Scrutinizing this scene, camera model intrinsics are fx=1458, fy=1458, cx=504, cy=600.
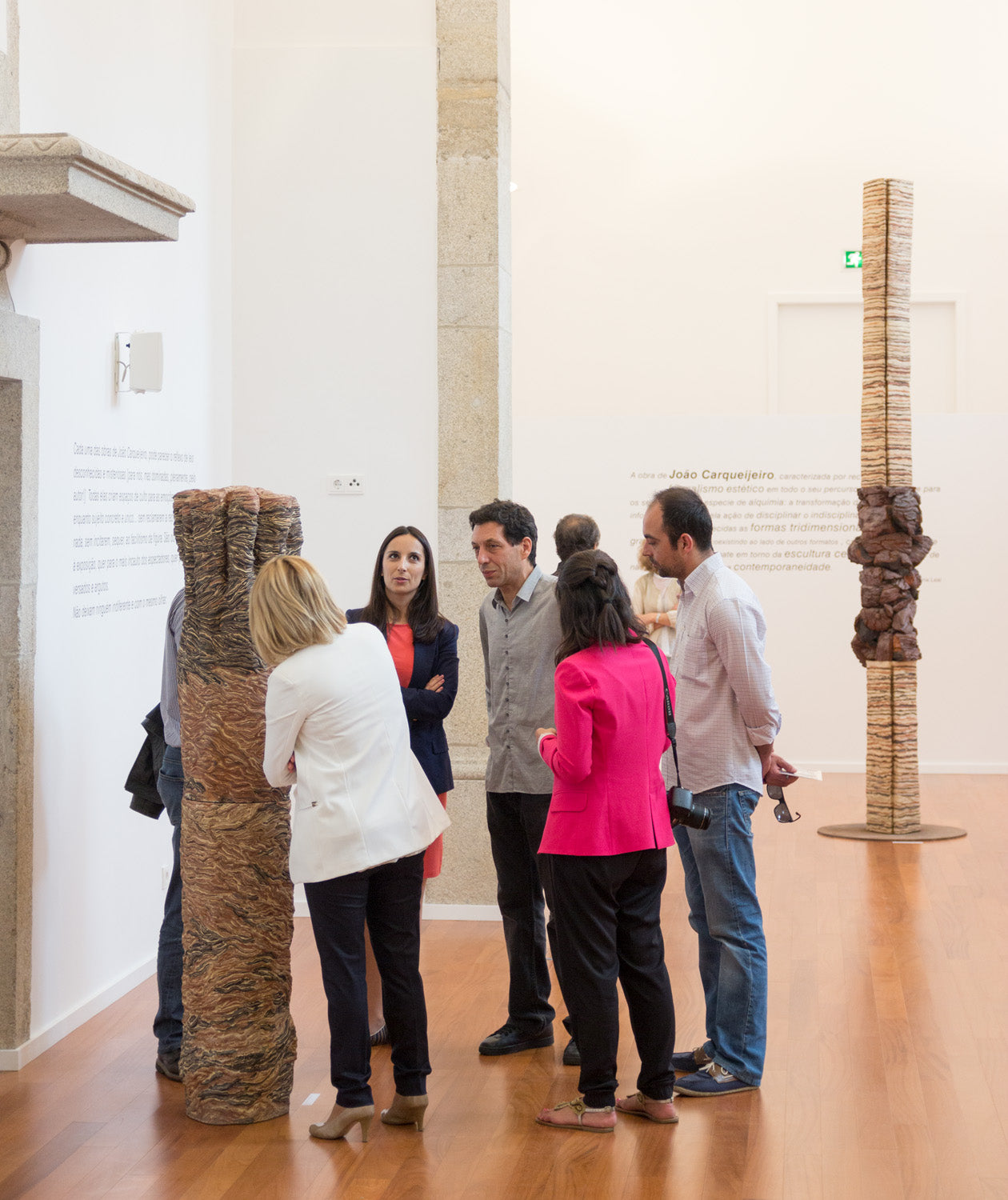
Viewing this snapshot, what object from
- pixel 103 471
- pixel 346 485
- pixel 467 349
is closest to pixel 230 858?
pixel 103 471

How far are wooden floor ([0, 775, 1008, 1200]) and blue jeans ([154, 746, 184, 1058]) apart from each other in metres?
0.14

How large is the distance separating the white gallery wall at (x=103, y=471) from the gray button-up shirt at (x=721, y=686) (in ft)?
6.61

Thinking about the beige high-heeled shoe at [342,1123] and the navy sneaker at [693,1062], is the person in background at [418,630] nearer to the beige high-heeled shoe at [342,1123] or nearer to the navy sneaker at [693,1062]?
the beige high-heeled shoe at [342,1123]

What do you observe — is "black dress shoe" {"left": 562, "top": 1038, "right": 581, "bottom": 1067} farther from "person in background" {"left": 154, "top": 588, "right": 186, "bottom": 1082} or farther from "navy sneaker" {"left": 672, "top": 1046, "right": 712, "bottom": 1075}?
"person in background" {"left": 154, "top": 588, "right": 186, "bottom": 1082}

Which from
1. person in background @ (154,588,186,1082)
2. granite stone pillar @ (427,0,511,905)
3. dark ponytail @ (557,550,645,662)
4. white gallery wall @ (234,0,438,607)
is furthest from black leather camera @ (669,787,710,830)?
white gallery wall @ (234,0,438,607)

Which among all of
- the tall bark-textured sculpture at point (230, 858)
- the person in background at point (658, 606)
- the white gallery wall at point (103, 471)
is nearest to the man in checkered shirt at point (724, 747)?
the tall bark-textured sculpture at point (230, 858)

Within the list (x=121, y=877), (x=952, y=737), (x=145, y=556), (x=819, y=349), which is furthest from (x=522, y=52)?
(x=121, y=877)

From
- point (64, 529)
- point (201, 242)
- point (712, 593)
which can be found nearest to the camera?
point (712, 593)

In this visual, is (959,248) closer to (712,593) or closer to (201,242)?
(201,242)

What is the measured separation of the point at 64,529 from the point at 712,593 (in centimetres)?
214

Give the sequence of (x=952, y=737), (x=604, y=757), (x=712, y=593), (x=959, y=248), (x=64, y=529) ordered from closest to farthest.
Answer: (x=604, y=757) → (x=712, y=593) → (x=64, y=529) → (x=952, y=737) → (x=959, y=248)

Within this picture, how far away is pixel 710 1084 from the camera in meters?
4.17

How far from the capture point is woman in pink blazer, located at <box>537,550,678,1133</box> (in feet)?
12.0

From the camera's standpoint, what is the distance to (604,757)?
369 centimetres
